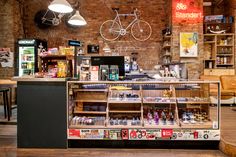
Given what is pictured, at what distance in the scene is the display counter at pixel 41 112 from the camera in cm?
422

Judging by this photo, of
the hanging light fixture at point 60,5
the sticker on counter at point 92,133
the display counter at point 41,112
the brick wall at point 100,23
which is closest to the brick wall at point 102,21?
the brick wall at point 100,23

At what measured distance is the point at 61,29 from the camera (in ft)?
32.8

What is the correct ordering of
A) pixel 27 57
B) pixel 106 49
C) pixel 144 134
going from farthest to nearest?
1. pixel 106 49
2. pixel 27 57
3. pixel 144 134

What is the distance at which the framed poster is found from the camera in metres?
8.73

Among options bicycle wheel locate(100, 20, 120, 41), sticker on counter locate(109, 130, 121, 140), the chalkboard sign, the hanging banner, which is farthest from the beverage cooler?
sticker on counter locate(109, 130, 121, 140)

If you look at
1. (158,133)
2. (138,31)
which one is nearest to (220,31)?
(138,31)

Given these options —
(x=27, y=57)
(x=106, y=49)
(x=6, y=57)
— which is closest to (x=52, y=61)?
(x=106, y=49)

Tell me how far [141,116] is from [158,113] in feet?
1.29

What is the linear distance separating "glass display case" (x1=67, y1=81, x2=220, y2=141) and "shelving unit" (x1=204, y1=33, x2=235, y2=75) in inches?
197

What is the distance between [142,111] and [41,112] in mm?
1625

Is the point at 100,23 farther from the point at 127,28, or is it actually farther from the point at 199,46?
the point at 199,46

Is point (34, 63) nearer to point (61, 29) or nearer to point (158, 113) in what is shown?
point (61, 29)

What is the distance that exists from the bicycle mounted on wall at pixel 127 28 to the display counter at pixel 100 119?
5511 mm

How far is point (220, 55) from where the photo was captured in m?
9.45
